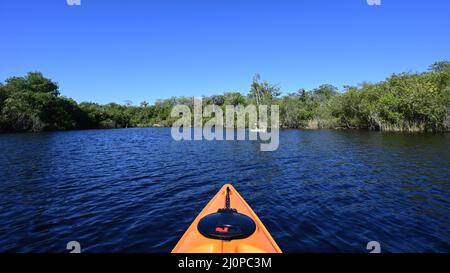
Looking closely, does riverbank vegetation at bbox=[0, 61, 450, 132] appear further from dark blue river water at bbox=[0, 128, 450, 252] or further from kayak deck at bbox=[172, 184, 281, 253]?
kayak deck at bbox=[172, 184, 281, 253]

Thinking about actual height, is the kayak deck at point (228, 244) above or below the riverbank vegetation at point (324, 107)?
below

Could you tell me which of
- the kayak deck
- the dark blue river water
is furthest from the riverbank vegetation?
the kayak deck

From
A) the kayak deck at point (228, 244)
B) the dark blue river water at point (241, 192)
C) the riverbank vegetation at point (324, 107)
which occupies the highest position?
the riverbank vegetation at point (324, 107)

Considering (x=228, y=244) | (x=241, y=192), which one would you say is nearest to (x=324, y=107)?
(x=241, y=192)

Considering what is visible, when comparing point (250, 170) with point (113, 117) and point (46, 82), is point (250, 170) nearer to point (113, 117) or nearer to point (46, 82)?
point (46, 82)

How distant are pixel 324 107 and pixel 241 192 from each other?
63.6 metres

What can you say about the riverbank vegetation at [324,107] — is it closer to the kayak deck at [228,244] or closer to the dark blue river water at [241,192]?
the dark blue river water at [241,192]

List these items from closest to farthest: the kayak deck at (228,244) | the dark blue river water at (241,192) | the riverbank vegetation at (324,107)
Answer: the kayak deck at (228,244)
the dark blue river water at (241,192)
the riverbank vegetation at (324,107)

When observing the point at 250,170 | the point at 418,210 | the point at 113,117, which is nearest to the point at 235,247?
the point at 418,210

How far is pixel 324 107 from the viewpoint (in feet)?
234

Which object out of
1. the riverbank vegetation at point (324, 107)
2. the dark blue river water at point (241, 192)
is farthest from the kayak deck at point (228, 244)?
the riverbank vegetation at point (324, 107)

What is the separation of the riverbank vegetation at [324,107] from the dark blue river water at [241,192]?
2947cm

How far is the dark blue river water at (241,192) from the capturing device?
7.91m

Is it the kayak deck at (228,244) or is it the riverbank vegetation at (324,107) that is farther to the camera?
the riverbank vegetation at (324,107)
